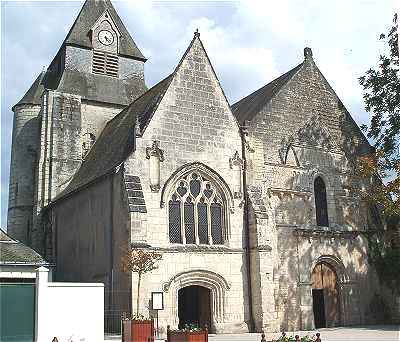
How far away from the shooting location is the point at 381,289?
1022 inches

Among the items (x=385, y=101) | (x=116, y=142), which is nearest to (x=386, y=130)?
(x=385, y=101)

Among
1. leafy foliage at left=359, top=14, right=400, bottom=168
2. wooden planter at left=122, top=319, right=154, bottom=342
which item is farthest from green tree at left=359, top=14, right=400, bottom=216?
wooden planter at left=122, top=319, right=154, bottom=342

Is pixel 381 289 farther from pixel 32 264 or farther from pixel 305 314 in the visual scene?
pixel 32 264

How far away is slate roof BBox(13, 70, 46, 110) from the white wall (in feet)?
66.5

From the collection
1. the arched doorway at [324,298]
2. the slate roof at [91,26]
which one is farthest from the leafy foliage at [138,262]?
the slate roof at [91,26]

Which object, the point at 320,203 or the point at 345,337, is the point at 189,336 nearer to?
the point at 345,337

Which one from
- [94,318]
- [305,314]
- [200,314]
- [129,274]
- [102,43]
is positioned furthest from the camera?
[102,43]

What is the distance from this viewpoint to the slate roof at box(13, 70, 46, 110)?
3362 centimetres

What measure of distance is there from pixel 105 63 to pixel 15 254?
1627cm

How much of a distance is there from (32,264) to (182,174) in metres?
6.96

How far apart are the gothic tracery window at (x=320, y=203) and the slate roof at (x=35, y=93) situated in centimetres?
1887

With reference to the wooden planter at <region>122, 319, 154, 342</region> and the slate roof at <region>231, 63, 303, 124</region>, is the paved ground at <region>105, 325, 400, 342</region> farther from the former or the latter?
the slate roof at <region>231, 63, 303, 124</region>

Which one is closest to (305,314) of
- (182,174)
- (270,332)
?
(270,332)

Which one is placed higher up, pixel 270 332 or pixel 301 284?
pixel 301 284
